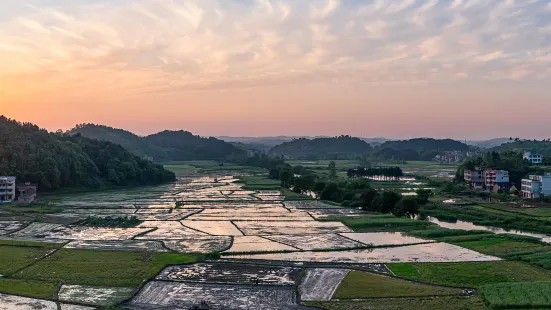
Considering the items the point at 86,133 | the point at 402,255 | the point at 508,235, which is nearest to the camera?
the point at 402,255

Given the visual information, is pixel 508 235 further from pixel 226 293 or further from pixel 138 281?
pixel 138 281

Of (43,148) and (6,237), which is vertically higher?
(43,148)

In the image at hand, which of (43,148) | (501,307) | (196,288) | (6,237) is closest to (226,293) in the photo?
(196,288)

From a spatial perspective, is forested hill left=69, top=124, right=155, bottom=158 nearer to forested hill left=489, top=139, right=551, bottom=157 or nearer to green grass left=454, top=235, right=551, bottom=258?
forested hill left=489, top=139, right=551, bottom=157

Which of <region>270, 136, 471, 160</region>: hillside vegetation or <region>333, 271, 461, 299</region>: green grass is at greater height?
<region>270, 136, 471, 160</region>: hillside vegetation

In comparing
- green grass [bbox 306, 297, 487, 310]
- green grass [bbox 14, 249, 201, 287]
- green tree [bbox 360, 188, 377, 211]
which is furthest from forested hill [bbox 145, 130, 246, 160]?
green grass [bbox 306, 297, 487, 310]

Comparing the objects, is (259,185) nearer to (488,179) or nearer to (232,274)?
(488,179)
